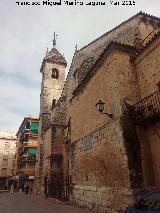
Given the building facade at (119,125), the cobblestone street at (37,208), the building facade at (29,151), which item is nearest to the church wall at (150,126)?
the building facade at (119,125)

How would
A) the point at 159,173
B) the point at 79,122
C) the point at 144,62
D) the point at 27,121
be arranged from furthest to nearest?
the point at 27,121
the point at 79,122
the point at 144,62
the point at 159,173

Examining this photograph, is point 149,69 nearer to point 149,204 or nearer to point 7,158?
point 149,204

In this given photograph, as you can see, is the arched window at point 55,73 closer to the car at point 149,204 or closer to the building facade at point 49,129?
→ the building facade at point 49,129

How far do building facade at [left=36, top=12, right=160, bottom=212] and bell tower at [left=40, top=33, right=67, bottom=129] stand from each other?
1297 centimetres

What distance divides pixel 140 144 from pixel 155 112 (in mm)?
1469

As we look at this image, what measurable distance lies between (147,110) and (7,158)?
43.5 meters

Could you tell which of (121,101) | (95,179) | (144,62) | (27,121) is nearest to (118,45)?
(144,62)

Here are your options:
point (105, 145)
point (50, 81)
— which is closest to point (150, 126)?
point (105, 145)

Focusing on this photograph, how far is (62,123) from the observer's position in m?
23.4

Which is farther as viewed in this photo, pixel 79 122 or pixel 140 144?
pixel 79 122

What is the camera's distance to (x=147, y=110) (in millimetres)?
8703

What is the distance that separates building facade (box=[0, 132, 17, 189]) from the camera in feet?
146

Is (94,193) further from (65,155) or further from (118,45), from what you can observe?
(65,155)

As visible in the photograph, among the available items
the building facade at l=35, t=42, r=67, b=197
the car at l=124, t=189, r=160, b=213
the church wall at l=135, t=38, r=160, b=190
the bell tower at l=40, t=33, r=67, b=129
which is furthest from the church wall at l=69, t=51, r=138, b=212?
the bell tower at l=40, t=33, r=67, b=129
